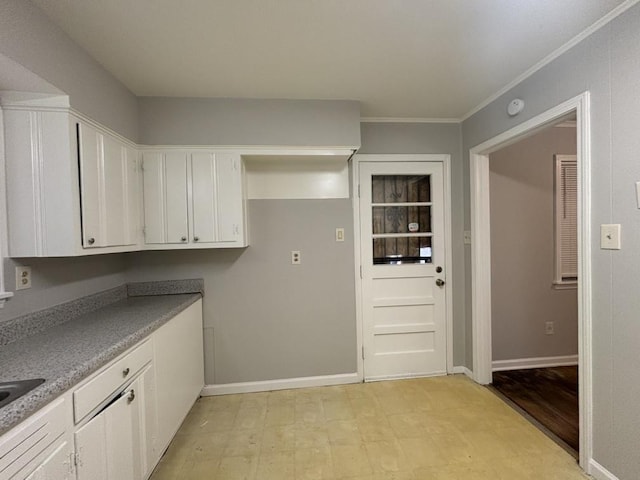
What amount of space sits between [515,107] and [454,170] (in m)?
0.78

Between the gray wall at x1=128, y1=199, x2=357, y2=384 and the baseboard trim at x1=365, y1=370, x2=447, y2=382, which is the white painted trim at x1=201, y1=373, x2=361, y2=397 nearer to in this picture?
the gray wall at x1=128, y1=199, x2=357, y2=384

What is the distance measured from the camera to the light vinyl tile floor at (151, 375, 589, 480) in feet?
5.41

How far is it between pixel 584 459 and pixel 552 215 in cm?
212

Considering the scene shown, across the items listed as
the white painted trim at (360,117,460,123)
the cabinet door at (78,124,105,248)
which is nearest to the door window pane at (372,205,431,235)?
the white painted trim at (360,117,460,123)

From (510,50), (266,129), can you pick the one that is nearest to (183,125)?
(266,129)

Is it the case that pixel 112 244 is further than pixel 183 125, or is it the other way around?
pixel 183 125

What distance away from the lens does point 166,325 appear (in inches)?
70.4

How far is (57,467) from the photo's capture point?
96 cm

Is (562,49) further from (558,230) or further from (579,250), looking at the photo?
(558,230)

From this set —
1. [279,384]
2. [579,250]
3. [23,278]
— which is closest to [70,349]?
[23,278]

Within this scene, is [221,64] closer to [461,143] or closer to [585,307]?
[461,143]

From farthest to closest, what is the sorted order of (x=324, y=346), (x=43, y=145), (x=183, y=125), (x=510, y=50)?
(x=324, y=346) < (x=183, y=125) < (x=510, y=50) < (x=43, y=145)

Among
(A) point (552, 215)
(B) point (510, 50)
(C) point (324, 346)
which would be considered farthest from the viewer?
(A) point (552, 215)

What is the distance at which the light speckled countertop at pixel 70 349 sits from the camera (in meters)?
0.90
